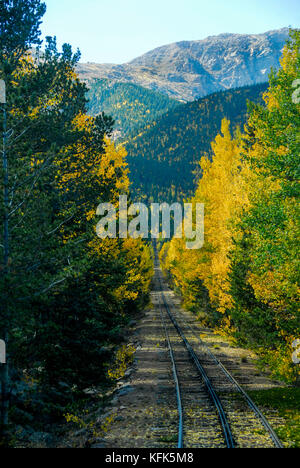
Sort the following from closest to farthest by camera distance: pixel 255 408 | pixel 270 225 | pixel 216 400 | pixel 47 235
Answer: pixel 47 235, pixel 270 225, pixel 255 408, pixel 216 400

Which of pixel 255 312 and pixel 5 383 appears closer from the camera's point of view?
pixel 5 383

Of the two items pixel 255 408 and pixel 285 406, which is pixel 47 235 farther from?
pixel 285 406

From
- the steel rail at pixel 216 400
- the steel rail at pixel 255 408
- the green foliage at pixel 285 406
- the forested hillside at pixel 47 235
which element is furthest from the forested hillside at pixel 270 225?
the forested hillside at pixel 47 235

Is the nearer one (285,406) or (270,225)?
(270,225)

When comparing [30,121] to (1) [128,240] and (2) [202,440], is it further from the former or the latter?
(1) [128,240]

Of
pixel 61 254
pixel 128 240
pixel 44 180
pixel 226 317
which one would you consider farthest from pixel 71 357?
pixel 226 317

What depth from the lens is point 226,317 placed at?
86.8 feet

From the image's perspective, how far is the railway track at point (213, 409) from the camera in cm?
994

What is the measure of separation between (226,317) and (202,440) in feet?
55.5

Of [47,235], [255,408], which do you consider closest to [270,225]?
[255,408]

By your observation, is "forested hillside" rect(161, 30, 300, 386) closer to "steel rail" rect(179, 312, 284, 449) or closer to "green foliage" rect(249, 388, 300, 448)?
"green foliage" rect(249, 388, 300, 448)

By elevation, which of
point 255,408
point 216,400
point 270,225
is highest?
point 270,225

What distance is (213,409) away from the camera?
41.1ft

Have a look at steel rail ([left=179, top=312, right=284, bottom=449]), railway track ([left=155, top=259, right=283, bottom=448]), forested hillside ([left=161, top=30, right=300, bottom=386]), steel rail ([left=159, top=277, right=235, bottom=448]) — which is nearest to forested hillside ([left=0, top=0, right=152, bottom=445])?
railway track ([left=155, top=259, right=283, bottom=448])
